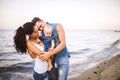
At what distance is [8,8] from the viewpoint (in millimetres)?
3197

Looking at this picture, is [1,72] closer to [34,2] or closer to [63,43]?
[34,2]

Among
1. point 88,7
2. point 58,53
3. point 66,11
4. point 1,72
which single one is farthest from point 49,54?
point 1,72

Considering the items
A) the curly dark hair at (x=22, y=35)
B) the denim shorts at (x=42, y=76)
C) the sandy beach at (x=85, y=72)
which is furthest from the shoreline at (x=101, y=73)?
the curly dark hair at (x=22, y=35)

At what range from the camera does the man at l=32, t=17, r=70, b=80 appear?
1.95m

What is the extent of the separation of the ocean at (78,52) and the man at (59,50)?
123 centimetres

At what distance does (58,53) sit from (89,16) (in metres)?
1.49

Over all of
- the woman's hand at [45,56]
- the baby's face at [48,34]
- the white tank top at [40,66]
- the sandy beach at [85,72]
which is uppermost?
the baby's face at [48,34]

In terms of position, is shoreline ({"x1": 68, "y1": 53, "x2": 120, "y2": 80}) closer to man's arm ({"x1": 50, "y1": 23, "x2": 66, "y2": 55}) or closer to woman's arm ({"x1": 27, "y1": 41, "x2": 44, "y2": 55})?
man's arm ({"x1": 50, "y1": 23, "x2": 66, "y2": 55})

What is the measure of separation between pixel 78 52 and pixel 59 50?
2.67m

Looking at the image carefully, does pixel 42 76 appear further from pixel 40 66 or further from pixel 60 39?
pixel 60 39

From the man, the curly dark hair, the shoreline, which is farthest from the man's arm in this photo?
the shoreline

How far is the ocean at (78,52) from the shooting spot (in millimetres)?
3723

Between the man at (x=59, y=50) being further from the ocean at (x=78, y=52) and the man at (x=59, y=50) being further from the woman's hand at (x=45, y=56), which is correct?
the ocean at (x=78, y=52)

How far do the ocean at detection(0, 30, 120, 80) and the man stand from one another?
4.04ft
